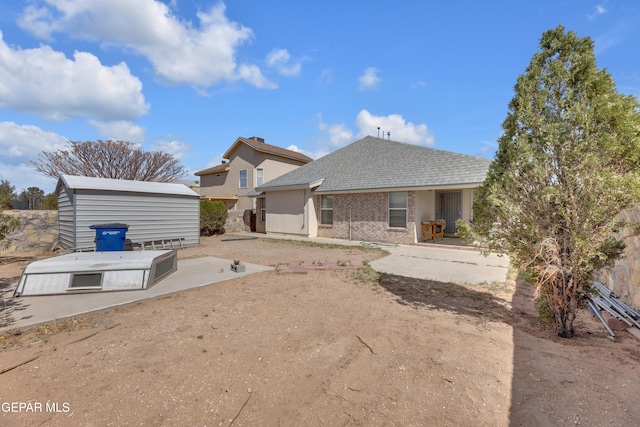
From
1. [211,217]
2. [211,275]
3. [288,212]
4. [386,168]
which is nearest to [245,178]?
[211,217]

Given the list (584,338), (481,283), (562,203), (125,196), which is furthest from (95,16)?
(584,338)

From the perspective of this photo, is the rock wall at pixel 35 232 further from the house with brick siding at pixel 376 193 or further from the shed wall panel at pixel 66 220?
the house with brick siding at pixel 376 193

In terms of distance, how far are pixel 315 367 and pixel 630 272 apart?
19.1 feet

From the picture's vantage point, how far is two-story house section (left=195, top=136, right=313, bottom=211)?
75.7 feet

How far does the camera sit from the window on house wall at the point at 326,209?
1622 centimetres

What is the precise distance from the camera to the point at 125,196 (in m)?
11.0

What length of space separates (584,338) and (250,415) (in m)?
4.35

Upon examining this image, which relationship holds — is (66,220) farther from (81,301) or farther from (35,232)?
(81,301)

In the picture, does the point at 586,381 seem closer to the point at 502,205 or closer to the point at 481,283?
the point at 502,205

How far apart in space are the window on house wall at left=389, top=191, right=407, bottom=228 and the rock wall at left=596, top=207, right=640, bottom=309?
25.8 feet

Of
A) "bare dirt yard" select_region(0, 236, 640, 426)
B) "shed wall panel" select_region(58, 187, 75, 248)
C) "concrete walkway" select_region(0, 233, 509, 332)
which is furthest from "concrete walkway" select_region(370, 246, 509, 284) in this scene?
"shed wall panel" select_region(58, 187, 75, 248)

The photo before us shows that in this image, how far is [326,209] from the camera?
1639 cm

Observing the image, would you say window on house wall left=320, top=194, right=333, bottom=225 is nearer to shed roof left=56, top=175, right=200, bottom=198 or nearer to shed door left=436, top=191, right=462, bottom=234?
shed door left=436, top=191, right=462, bottom=234

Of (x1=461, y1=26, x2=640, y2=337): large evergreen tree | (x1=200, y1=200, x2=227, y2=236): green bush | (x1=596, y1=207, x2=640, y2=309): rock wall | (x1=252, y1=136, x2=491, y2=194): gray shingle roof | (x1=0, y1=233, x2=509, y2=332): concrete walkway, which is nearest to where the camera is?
(x1=461, y1=26, x2=640, y2=337): large evergreen tree
